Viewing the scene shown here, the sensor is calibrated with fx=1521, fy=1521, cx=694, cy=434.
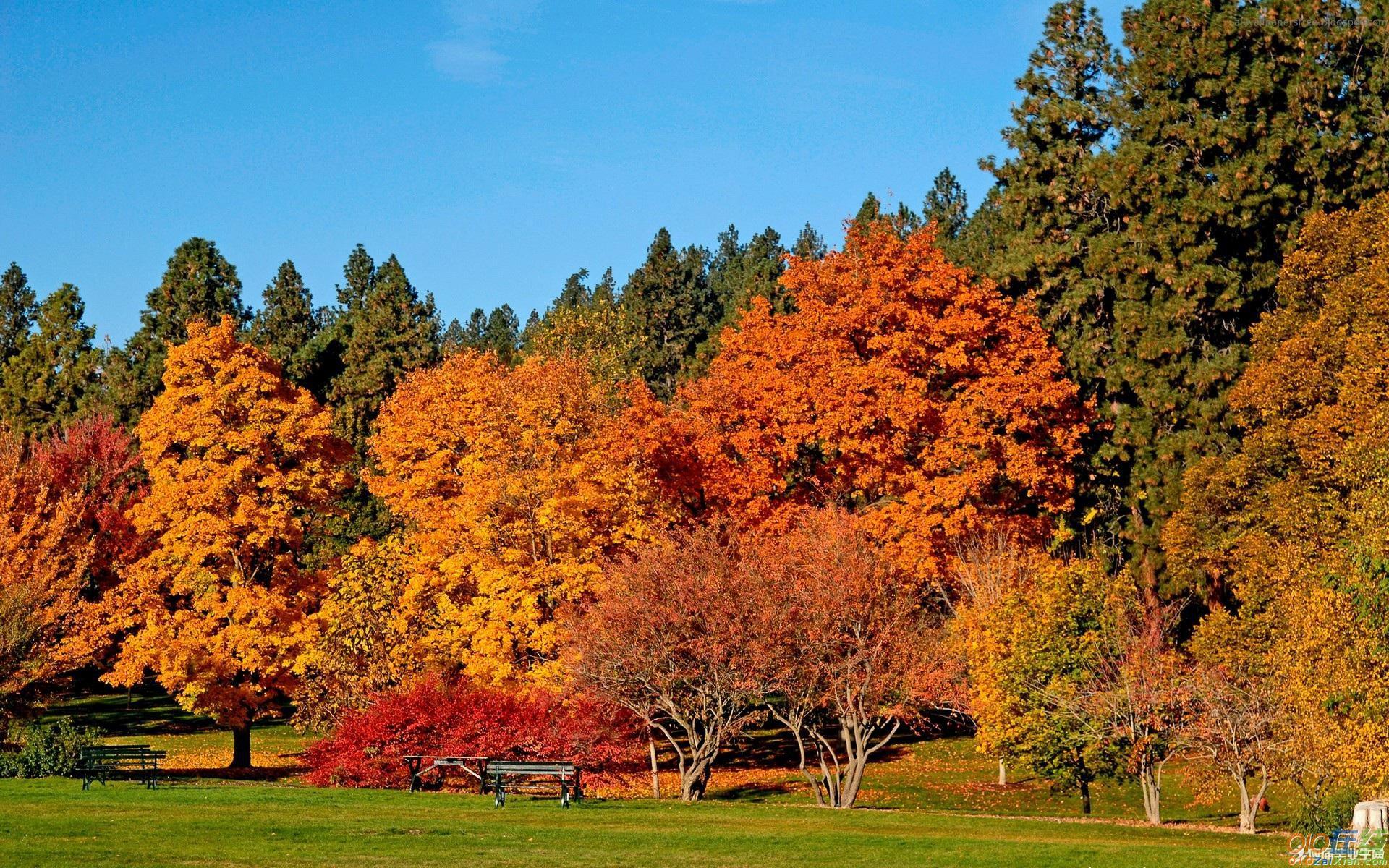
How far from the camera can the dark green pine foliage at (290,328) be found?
82.2 metres

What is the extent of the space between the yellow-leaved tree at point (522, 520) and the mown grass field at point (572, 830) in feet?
17.8

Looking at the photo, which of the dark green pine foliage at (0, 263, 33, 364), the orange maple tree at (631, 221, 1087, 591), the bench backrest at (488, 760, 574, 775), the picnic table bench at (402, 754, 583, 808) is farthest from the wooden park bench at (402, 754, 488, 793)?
the dark green pine foliage at (0, 263, 33, 364)

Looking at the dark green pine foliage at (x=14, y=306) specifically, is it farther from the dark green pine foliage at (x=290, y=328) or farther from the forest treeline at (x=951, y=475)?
the forest treeline at (x=951, y=475)

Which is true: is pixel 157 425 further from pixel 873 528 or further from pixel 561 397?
pixel 873 528

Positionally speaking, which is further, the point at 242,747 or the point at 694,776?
the point at 242,747

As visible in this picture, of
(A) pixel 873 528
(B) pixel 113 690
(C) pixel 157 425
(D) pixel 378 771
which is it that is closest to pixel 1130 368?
(A) pixel 873 528

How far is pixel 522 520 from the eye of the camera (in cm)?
4169

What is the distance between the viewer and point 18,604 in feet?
131

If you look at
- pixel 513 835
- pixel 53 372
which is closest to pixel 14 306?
pixel 53 372

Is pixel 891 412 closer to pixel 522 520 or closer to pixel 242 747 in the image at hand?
pixel 522 520

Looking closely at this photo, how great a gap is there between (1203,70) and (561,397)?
2200 cm

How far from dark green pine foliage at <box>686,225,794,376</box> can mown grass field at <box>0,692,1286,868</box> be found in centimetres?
2137

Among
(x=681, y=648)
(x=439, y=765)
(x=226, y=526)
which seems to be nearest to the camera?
(x=681, y=648)

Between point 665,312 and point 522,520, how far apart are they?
237 ft
